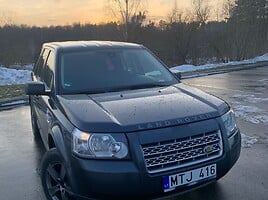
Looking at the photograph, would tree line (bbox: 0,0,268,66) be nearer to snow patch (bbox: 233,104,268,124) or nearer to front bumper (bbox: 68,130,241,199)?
snow patch (bbox: 233,104,268,124)

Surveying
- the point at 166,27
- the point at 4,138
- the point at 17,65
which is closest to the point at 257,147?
the point at 4,138

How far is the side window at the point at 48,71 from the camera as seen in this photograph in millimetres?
4932

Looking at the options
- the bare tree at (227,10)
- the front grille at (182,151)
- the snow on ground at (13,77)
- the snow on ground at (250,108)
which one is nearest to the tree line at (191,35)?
the bare tree at (227,10)

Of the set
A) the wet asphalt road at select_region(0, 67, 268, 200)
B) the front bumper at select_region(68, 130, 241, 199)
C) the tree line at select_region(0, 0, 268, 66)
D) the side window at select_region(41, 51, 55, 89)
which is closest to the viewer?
the front bumper at select_region(68, 130, 241, 199)

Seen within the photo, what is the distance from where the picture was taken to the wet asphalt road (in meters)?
4.33

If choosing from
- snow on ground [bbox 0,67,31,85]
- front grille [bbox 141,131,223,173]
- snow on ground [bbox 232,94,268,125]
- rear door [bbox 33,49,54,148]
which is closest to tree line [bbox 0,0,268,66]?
snow on ground [bbox 0,67,31,85]

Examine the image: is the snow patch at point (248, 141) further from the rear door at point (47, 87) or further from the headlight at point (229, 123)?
the rear door at point (47, 87)

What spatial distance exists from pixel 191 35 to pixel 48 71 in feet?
110

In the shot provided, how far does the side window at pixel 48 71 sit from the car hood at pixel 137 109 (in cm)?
73

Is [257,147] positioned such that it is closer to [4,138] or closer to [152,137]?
[152,137]

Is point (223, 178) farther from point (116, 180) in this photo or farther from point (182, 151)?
point (116, 180)

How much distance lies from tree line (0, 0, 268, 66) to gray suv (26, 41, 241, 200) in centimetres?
2808

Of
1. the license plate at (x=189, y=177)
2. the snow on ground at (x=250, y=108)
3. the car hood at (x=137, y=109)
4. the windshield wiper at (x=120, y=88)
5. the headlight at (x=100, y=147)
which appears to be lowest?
the snow on ground at (x=250, y=108)

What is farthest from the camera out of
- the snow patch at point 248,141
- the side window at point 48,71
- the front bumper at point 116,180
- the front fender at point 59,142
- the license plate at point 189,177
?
the snow patch at point 248,141
